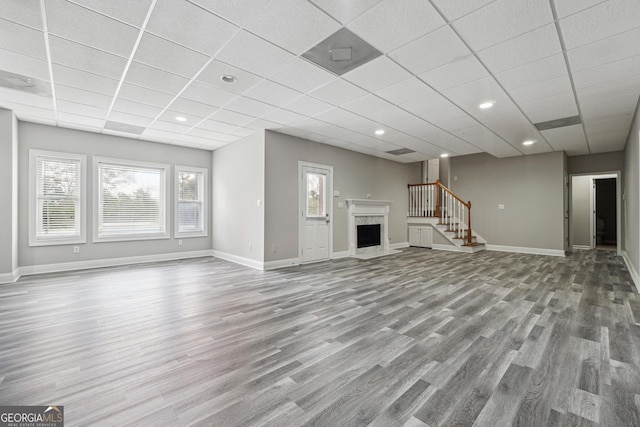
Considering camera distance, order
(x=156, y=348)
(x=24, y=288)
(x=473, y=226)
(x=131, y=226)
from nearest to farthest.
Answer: (x=156, y=348), (x=24, y=288), (x=131, y=226), (x=473, y=226)

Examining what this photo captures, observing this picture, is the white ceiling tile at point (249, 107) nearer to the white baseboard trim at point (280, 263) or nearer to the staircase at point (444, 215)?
the white baseboard trim at point (280, 263)

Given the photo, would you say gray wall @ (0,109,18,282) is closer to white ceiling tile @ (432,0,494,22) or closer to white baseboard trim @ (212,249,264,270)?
white baseboard trim @ (212,249,264,270)

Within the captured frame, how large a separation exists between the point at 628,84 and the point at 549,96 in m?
0.77

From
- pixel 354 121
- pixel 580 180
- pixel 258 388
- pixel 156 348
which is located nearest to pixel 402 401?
pixel 258 388

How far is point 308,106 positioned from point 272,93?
0.67 metres

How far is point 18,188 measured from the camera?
5.14 meters

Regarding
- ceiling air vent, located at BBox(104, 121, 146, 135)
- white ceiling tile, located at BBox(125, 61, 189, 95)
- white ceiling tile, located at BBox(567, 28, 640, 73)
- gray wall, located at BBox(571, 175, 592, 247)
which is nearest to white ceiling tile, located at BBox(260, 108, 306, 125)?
white ceiling tile, located at BBox(125, 61, 189, 95)

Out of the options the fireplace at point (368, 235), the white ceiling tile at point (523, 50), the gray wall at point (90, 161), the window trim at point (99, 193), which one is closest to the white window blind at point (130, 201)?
the window trim at point (99, 193)

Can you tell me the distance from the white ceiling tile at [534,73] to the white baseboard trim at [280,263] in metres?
4.63

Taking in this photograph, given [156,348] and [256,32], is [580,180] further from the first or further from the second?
[156,348]

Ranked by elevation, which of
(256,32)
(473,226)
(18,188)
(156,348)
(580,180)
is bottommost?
(156,348)

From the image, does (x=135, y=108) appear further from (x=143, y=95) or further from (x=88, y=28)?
(x=88, y=28)

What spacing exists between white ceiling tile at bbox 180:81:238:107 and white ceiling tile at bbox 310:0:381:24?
2.05 m

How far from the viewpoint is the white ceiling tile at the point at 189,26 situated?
2.32 m
